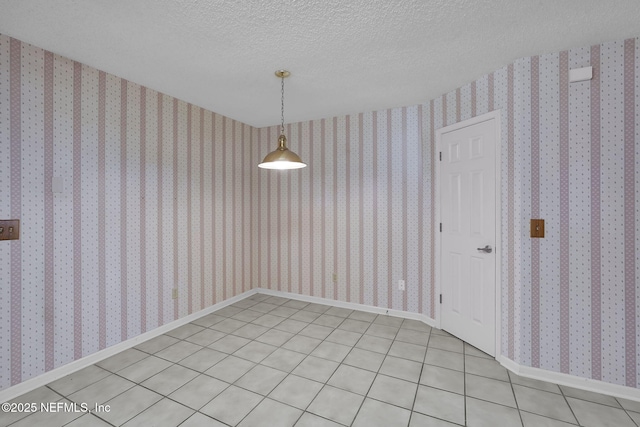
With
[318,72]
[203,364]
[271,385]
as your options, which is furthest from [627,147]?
[203,364]

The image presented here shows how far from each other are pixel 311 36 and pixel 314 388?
8.60ft

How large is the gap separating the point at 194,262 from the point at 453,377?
3039 mm

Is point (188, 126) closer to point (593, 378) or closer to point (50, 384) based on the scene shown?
point (50, 384)

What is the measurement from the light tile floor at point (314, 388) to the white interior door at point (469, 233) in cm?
26

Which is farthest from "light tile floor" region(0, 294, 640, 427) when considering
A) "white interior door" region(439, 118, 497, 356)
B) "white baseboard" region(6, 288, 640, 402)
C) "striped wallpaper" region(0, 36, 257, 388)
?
"striped wallpaper" region(0, 36, 257, 388)

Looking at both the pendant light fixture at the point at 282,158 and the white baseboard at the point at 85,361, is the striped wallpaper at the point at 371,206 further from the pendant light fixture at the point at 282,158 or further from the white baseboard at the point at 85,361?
the pendant light fixture at the point at 282,158

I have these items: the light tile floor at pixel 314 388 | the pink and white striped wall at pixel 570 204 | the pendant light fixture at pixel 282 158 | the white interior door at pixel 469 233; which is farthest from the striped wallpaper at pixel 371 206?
the pendant light fixture at pixel 282 158

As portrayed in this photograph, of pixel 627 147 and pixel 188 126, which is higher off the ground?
pixel 188 126

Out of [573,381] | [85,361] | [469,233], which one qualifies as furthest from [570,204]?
[85,361]

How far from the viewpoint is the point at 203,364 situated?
2.54 meters

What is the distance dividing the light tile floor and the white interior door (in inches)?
10.3

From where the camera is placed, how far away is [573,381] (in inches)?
88.1

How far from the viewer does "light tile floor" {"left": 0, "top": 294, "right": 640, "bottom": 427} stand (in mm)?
1881

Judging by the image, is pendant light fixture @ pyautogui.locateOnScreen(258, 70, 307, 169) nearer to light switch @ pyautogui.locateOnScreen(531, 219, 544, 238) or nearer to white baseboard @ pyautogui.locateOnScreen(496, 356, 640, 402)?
light switch @ pyautogui.locateOnScreen(531, 219, 544, 238)
